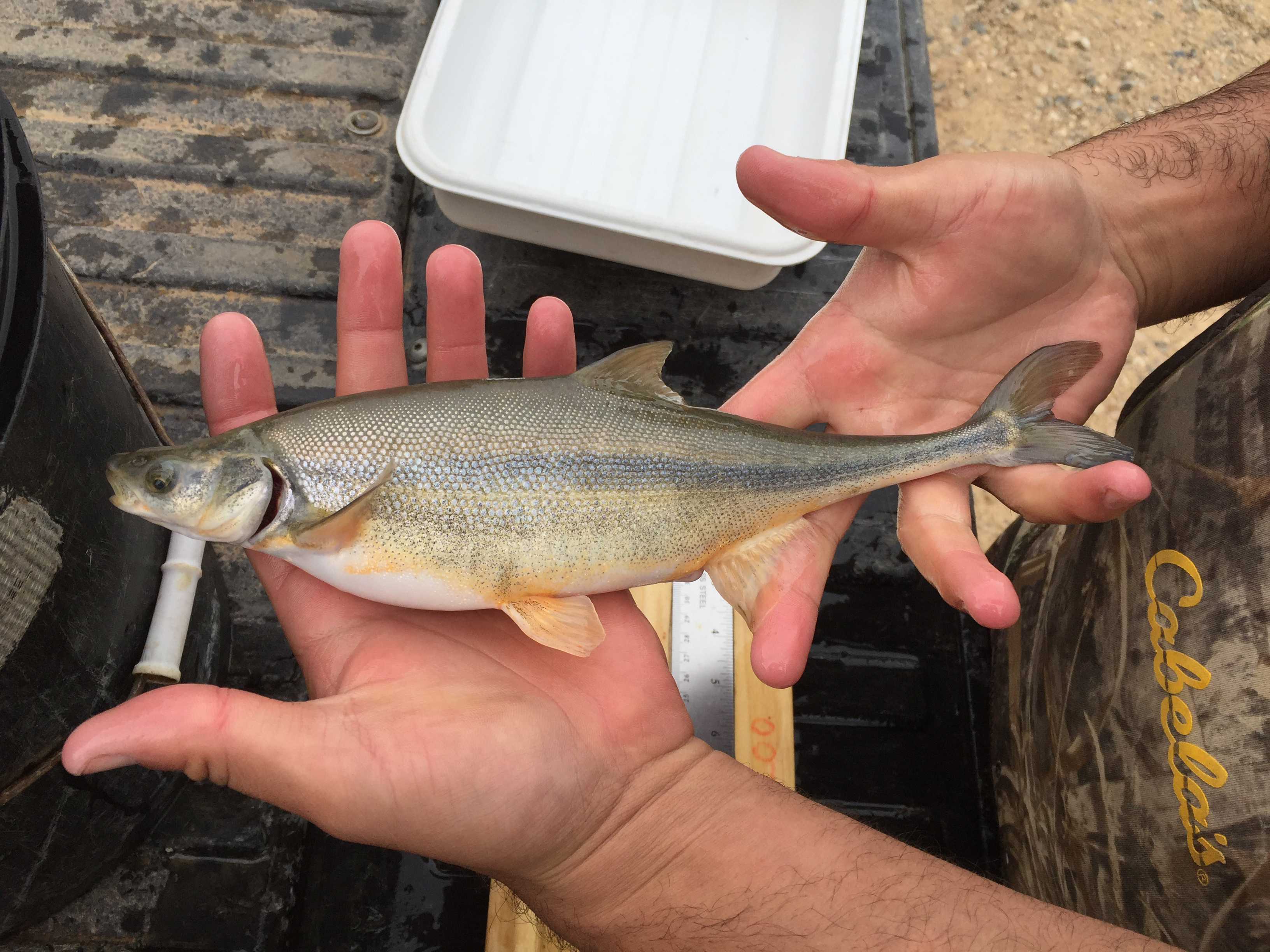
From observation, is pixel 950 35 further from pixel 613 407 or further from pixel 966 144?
pixel 613 407

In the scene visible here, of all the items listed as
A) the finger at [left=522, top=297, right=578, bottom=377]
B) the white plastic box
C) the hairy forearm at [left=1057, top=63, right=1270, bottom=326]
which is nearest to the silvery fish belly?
the finger at [left=522, top=297, right=578, bottom=377]

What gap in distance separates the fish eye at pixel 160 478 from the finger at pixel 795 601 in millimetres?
1565

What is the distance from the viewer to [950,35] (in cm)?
653

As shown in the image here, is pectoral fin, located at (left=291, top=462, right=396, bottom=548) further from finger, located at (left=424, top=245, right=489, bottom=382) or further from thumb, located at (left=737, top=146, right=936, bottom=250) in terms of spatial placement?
thumb, located at (left=737, top=146, right=936, bottom=250)

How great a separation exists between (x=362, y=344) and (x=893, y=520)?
87.8 inches

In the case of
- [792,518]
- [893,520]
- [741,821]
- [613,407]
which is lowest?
[893,520]

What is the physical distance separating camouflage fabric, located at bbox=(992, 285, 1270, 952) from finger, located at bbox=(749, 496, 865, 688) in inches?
32.0

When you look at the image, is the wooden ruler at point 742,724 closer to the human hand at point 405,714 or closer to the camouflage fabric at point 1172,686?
the human hand at point 405,714

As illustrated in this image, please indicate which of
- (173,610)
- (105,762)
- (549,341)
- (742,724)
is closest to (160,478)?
(173,610)

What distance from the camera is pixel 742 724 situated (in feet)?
10.00

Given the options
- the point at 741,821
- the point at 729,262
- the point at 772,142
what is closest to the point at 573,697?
the point at 741,821

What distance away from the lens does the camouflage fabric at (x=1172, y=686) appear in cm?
196

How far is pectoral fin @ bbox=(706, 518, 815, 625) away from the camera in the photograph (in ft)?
8.10

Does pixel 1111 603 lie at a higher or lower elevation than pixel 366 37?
lower
